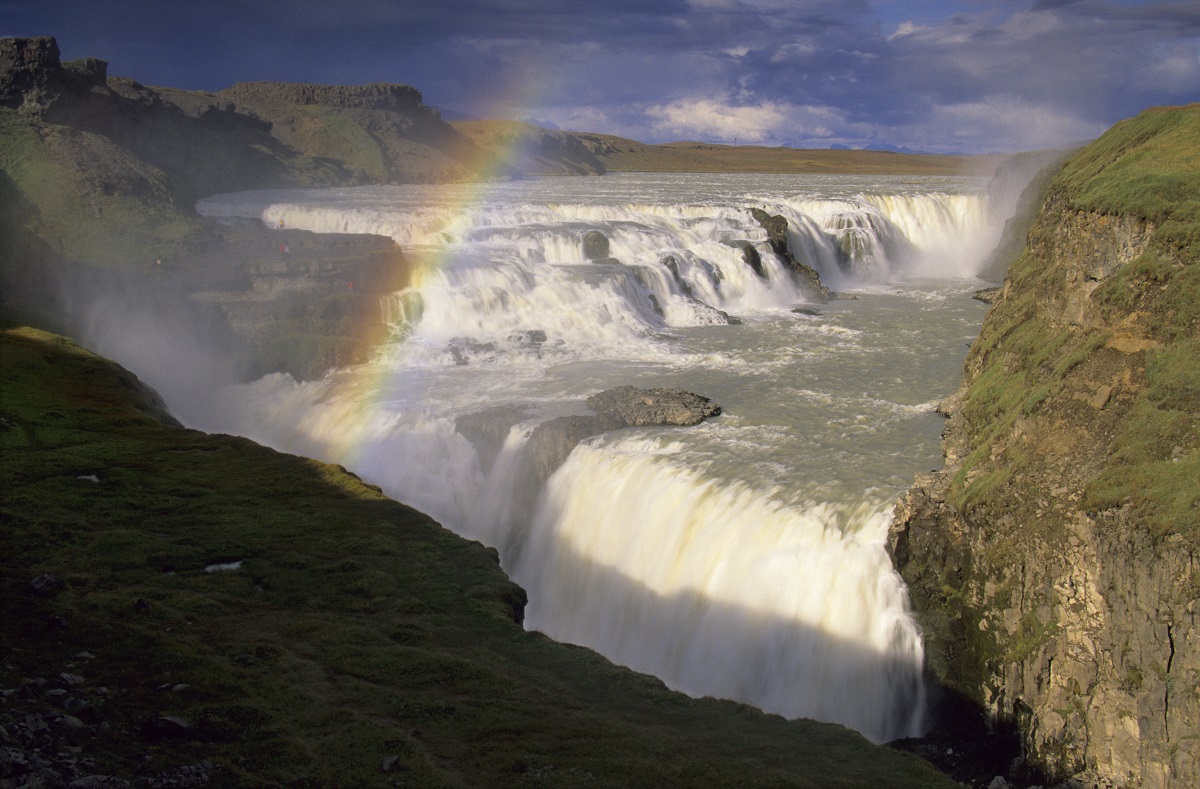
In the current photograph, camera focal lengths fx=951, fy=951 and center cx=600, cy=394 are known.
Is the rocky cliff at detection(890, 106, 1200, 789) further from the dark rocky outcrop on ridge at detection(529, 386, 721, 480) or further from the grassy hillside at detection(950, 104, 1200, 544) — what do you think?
the dark rocky outcrop on ridge at detection(529, 386, 721, 480)

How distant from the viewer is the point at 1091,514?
12773mm

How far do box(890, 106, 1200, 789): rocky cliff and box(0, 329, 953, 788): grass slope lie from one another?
341cm

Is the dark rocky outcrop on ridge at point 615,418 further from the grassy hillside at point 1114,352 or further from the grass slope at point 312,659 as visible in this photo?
the grassy hillside at point 1114,352

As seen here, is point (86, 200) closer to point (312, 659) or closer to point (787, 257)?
point (787, 257)

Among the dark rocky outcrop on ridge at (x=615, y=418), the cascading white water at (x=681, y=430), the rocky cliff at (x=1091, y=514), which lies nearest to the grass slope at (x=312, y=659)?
the rocky cliff at (x=1091, y=514)

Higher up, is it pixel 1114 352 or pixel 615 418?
pixel 1114 352

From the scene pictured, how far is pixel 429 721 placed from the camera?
957 cm

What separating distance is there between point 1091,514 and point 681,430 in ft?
32.4

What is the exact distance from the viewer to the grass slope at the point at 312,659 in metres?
8.60

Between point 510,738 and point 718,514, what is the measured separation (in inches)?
349

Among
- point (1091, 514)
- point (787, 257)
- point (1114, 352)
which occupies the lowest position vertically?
point (1091, 514)

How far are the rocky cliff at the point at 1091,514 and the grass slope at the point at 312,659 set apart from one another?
3.41m

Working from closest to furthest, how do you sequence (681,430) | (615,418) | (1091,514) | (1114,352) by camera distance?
(1091,514), (1114,352), (681,430), (615,418)

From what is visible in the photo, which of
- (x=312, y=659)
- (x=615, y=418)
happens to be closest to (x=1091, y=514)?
(x=312, y=659)
